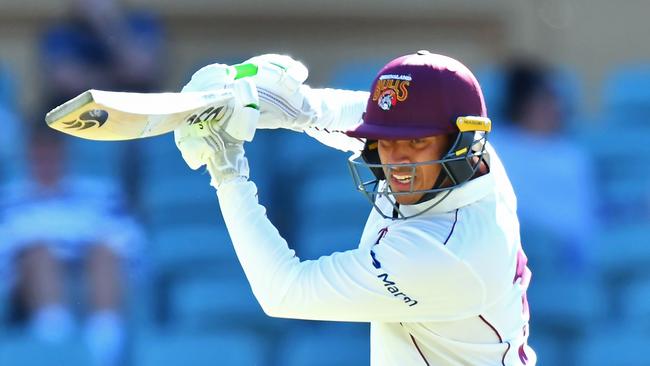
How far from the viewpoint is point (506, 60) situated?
6684 mm

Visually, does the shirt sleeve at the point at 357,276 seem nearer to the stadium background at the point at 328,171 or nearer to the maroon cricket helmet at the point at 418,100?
the maroon cricket helmet at the point at 418,100

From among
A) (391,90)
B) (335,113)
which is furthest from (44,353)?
(391,90)

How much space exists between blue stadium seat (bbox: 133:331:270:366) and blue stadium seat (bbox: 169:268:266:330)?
0.20 metres

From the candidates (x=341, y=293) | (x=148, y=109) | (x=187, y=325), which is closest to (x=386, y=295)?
(x=341, y=293)

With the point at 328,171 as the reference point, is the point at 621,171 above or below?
below

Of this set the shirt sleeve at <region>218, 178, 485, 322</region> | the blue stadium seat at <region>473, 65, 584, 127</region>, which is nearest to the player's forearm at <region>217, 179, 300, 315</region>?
the shirt sleeve at <region>218, 178, 485, 322</region>

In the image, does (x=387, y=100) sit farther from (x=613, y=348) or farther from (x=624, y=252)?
(x=624, y=252)

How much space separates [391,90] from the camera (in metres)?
2.79

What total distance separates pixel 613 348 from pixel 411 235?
10.5 feet

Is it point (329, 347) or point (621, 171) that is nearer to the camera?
point (329, 347)

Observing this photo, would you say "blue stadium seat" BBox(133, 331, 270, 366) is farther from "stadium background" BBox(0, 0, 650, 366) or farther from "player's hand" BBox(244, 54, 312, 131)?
"player's hand" BBox(244, 54, 312, 131)

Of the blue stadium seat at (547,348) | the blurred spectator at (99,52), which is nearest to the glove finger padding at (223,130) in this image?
the blue stadium seat at (547,348)

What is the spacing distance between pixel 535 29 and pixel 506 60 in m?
0.29

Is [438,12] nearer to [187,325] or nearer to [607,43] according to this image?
[607,43]
